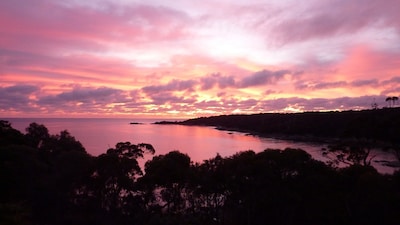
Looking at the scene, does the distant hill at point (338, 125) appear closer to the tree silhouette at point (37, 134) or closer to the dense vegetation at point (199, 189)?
the dense vegetation at point (199, 189)

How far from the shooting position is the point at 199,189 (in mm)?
21281

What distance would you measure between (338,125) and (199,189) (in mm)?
80483

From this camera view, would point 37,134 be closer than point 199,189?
No

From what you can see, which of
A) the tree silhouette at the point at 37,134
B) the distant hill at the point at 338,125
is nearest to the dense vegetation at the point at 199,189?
the tree silhouette at the point at 37,134

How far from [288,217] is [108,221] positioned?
1031 centimetres

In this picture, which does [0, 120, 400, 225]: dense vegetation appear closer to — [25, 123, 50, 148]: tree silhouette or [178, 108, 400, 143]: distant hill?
[25, 123, 50, 148]: tree silhouette

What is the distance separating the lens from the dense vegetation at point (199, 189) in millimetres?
19391

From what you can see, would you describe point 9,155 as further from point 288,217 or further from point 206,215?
point 288,217

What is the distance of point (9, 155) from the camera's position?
76.8 ft

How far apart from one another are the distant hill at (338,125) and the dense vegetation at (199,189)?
1635cm

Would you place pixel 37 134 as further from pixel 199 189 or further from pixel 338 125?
pixel 338 125

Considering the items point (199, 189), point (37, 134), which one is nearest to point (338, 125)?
point (37, 134)

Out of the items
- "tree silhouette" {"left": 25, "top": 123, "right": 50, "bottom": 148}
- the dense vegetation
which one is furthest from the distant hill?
"tree silhouette" {"left": 25, "top": 123, "right": 50, "bottom": 148}

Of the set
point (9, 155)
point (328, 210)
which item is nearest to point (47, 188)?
point (9, 155)
